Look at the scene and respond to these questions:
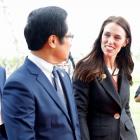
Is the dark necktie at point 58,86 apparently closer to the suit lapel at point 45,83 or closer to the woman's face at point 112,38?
the suit lapel at point 45,83

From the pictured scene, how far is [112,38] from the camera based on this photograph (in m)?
2.04

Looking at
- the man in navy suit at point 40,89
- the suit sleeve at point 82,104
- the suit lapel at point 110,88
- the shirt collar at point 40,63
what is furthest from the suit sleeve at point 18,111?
the suit lapel at point 110,88

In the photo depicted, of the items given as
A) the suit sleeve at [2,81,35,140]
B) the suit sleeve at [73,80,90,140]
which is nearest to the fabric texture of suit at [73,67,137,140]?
the suit sleeve at [73,80,90,140]

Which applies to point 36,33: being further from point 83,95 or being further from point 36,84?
point 83,95

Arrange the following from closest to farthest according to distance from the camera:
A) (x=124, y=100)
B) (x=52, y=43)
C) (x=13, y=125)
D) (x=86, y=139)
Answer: (x=13, y=125), (x=52, y=43), (x=86, y=139), (x=124, y=100)

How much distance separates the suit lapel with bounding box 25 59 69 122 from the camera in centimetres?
145

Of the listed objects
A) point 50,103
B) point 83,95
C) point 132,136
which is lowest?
point 132,136

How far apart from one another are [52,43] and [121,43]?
696mm

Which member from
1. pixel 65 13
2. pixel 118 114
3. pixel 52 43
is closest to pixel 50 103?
pixel 52 43

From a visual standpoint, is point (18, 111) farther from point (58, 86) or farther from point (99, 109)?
point (99, 109)

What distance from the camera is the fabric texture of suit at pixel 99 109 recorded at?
194cm

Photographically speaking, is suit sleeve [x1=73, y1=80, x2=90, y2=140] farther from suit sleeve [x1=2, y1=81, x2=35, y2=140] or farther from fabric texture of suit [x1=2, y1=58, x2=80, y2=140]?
suit sleeve [x1=2, y1=81, x2=35, y2=140]

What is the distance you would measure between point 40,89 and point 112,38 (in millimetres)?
745

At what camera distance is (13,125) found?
1365mm
